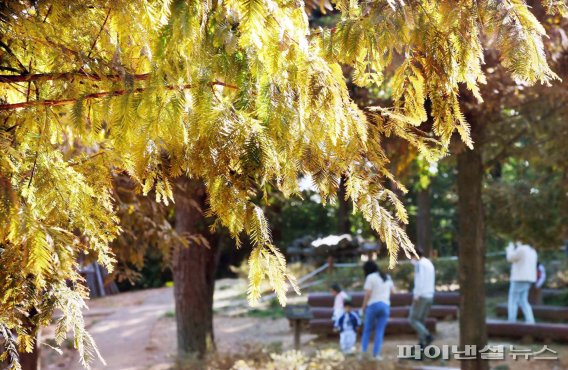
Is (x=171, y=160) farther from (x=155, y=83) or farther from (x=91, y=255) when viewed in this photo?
(x=91, y=255)

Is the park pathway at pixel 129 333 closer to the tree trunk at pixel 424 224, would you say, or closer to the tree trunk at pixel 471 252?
the tree trunk at pixel 471 252

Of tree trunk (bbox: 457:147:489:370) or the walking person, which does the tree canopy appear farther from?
the walking person

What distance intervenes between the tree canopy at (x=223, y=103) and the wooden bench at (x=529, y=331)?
30.7 feet

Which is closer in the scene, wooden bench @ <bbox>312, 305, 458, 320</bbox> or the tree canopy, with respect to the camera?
the tree canopy

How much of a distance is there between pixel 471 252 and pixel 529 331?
14.4 ft

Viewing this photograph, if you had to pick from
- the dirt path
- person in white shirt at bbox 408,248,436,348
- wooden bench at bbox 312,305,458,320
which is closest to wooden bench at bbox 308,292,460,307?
wooden bench at bbox 312,305,458,320

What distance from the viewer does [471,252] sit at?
26.9 ft

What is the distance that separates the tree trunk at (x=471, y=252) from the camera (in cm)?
821

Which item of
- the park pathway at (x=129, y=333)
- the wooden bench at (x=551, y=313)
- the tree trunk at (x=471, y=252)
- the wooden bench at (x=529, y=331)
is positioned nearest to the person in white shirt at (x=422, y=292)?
the wooden bench at (x=529, y=331)

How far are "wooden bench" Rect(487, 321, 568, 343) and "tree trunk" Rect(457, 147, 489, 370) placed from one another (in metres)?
3.76

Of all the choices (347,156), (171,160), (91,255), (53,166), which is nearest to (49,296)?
(53,166)

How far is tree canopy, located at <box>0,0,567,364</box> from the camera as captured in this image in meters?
2.64

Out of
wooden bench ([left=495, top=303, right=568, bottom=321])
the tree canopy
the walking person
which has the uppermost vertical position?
the tree canopy

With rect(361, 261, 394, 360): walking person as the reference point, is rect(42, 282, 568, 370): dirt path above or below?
below
